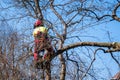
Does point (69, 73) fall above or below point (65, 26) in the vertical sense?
below

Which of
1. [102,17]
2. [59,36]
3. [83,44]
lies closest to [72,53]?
[59,36]

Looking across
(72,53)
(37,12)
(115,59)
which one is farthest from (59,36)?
(37,12)

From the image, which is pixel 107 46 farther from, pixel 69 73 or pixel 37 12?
pixel 37 12

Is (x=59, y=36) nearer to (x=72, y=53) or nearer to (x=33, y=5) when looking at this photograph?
(x=72, y=53)

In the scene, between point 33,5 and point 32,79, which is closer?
point 32,79

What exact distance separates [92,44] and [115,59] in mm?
731

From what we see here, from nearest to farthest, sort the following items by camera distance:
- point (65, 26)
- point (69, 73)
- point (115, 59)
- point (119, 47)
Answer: point (119, 47) < point (115, 59) < point (69, 73) < point (65, 26)

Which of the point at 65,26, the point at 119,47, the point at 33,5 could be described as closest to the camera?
the point at 119,47

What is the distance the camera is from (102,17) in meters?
8.90

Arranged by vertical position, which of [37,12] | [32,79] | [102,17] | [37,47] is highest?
[37,12]

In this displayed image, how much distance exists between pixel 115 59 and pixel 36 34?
1.91m

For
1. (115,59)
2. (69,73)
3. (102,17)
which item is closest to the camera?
(115,59)

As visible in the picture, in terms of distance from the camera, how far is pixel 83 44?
7.52 meters

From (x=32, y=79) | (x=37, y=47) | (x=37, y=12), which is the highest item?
(x=37, y=12)
